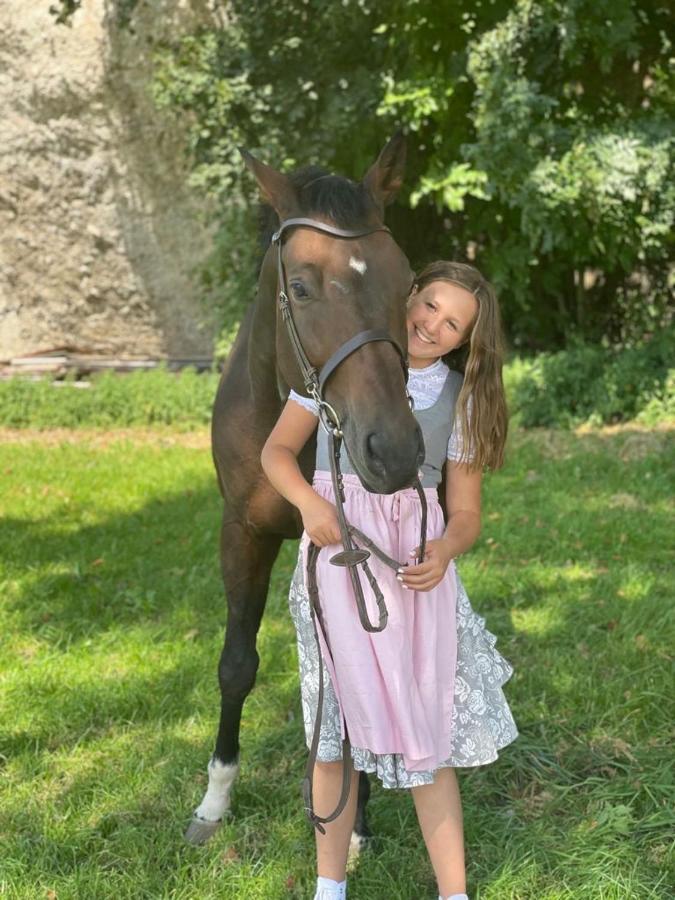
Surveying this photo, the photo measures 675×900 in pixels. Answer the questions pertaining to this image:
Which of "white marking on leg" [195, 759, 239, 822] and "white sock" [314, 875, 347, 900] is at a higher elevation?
"white sock" [314, 875, 347, 900]

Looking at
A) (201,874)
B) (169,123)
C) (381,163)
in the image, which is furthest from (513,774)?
(169,123)

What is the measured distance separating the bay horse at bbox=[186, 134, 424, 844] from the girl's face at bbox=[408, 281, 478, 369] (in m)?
0.21

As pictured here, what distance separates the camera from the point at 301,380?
1.98 meters

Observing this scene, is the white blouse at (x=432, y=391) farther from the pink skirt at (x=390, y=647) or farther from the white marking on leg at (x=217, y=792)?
the white marking on leg at (x=217, y=792)

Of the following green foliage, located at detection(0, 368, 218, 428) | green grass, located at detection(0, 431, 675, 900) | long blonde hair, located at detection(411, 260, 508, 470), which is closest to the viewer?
long blonde hair, located at detection(411, 260, 508, 470)

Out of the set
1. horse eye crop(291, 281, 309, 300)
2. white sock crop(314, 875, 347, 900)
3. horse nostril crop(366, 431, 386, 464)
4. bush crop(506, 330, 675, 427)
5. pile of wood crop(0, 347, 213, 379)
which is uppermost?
horse eye crop(291, 281, 309, 300)

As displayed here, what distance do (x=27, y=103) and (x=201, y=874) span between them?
11.3 meters

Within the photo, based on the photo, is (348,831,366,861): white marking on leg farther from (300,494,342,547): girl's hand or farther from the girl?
(300,494,342,547): girl's hand

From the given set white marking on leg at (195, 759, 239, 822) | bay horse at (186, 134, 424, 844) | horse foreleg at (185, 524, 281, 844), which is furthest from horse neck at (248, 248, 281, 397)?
white marking on leg at (195, 759, 239, 822)

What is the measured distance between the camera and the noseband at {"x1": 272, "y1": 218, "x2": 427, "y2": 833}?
71.1 inches

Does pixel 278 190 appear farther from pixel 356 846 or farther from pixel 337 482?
pixel 356 846

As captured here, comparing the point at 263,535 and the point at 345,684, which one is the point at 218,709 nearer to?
the point at 263,535

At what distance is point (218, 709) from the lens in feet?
11.1

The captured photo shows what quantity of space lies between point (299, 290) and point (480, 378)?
1.63ft
